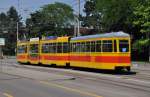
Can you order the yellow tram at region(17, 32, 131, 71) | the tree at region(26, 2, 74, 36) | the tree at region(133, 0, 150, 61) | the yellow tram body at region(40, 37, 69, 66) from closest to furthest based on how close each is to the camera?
the yellow tram at region(17, 32, 131, 71) → the yellow tram body at region(40, 37, 69, 66) → the tree at region(133, 0, 150, 61) → the tree at region(26, 2, 74, 36)

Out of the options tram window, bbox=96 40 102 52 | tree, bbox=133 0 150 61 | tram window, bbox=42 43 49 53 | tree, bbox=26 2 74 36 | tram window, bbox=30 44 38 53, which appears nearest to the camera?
tram window, bbox=96 40 102 52

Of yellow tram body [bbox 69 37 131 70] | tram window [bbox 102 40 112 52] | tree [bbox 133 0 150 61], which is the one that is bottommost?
yellow tram body [bbox 69 37 131 70]

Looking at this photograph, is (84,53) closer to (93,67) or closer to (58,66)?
(93,67)

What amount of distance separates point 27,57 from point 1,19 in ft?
423

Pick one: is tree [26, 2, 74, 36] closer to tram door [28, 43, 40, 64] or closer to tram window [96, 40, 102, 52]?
tram door [28, 43, 40, 64]

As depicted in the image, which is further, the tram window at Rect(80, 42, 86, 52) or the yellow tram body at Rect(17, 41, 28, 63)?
the yellow tram body at Rect(17, 41, 28, 63)

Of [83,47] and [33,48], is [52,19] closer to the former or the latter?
[33,48]

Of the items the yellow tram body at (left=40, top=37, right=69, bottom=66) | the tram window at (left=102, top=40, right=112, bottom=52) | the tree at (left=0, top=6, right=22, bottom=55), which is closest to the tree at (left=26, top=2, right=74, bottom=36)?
the tree at (left=0, top=6, right=22, bottom=55)

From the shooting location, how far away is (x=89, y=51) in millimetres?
37031

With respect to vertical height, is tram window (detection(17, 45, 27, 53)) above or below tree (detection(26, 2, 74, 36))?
below

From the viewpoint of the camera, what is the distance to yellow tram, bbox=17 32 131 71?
3362 centimetres

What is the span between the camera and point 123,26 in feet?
230

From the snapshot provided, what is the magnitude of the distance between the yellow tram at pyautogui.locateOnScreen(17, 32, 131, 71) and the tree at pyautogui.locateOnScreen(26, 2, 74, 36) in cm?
7672

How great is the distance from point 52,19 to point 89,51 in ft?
300
